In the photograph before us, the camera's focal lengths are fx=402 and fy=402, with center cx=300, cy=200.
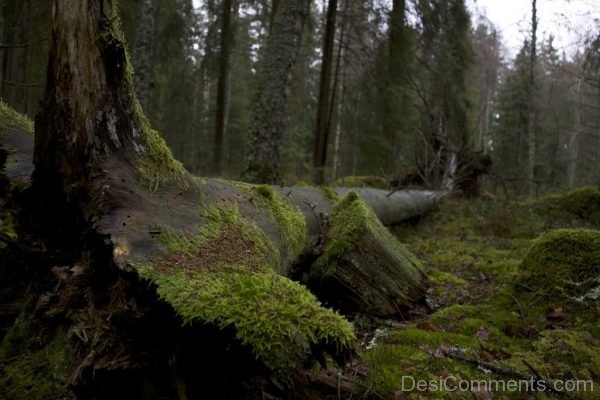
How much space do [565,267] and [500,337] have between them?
98 cm

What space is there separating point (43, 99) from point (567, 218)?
829 centimetres

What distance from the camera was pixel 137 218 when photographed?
6.11 ft

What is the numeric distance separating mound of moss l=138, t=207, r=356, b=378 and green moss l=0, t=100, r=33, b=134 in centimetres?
194

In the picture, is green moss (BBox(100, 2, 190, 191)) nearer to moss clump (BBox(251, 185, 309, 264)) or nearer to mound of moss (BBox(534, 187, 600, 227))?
moss clump (BBox(251, 185, 309, 264))

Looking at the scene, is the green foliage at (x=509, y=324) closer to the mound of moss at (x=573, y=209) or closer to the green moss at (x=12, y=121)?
the green moss at (x=12, y=121)

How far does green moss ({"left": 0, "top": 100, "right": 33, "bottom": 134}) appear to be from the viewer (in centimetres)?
289

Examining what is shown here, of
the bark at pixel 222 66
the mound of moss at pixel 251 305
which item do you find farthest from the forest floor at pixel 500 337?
the bark at pixel 222 66

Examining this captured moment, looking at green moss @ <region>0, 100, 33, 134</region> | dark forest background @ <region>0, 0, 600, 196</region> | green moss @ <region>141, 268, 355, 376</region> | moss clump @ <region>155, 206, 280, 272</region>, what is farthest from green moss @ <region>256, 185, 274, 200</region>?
dark forest background @ <region>0, 0, 600, 196</region>

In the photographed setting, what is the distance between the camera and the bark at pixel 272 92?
7.34m

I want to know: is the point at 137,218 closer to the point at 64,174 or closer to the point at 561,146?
the point at 64,174

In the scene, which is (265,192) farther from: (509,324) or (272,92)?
(272,92)

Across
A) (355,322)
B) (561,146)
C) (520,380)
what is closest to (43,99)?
(355,322)

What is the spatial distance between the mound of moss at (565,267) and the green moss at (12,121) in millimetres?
4101

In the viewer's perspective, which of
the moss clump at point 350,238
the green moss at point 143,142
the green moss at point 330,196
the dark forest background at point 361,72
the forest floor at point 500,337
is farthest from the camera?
the dark forest background at point 361,72
